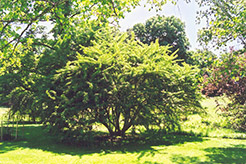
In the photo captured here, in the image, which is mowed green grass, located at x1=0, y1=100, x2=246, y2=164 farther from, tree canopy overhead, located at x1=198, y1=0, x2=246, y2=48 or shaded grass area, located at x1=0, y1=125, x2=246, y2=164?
tree canopy overhead, located at x1=198, y1=0, x2=246, y2=48

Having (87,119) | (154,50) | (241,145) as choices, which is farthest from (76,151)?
(241,145)

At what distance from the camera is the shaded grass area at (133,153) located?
735 cm

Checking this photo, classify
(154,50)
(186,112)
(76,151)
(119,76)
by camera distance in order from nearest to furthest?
(76,151), (119,76), (154,50), (186,112)

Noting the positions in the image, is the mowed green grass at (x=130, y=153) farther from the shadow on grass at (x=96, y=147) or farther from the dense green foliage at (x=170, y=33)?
the dense green foliage at (x=170, y=33)

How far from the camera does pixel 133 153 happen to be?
848cm

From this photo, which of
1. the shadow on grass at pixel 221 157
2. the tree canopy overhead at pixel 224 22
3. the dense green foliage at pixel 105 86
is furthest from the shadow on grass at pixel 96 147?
the tree canopy overhead at pixel 224 22

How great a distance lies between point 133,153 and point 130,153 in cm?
12

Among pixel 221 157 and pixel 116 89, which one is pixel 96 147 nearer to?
pixel 116 89

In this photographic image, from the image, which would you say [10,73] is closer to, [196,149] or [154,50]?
[154,50]

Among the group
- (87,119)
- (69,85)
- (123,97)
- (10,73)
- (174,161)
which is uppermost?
(10,73)

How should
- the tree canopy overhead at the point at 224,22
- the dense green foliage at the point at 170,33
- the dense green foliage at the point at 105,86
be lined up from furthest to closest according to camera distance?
the dense green foliage at the point at 170,33 → the dense green foliage at the point at 105,86 → the tree canopy overhead at the point at 224,22

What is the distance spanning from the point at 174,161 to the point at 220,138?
5.71 meters

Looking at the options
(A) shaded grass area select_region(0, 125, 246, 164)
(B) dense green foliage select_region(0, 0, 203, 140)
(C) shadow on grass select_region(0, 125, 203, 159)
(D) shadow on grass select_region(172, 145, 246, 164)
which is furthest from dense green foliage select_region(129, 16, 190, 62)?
(D) shadow on grass select_region(172, 145, 246, 164)

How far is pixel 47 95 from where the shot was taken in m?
9.76
